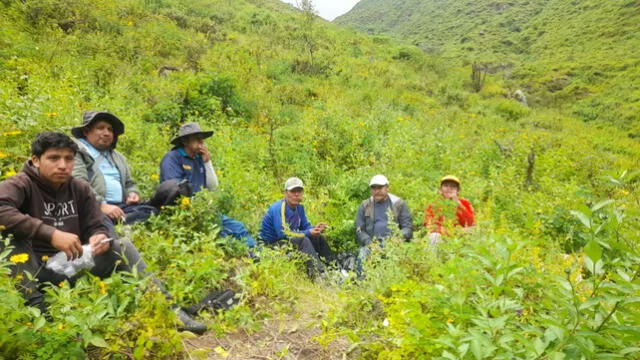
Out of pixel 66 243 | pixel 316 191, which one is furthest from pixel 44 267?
pixel 316 191

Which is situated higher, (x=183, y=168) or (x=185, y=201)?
(x=183, y=168)

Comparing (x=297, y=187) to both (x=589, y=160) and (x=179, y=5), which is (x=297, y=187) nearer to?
(x=589, y=160)

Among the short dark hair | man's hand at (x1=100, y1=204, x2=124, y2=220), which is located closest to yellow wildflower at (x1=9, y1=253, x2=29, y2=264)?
the short dark hair

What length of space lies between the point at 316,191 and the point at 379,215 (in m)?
1.74

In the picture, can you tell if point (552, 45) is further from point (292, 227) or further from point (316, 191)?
point (292, 227)

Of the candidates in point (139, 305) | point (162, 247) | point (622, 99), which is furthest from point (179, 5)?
point (622, 99)

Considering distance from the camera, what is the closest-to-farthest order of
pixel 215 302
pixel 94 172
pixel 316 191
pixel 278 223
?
pixel 215 302
pixel 94 172
pixel 278 223
pixel 316 191

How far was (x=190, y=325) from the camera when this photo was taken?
8.94 ft

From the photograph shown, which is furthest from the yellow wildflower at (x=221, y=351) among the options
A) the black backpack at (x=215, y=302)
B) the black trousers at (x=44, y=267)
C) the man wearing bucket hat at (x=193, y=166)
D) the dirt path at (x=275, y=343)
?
the man wearing bucket hat at (x=193, y=166)

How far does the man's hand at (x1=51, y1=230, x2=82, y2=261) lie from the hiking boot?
82cm

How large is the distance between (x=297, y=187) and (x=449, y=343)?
332cm

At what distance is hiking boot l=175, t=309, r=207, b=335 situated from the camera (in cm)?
270

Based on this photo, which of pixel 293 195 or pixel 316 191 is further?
pixel 316 191

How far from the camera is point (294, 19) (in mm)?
19672
